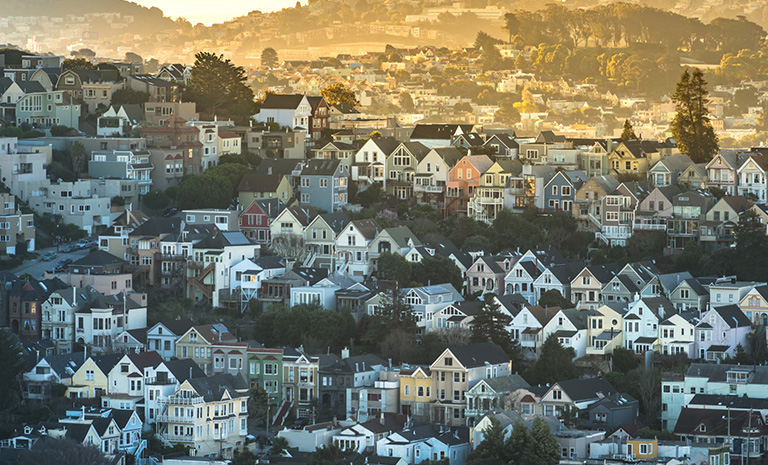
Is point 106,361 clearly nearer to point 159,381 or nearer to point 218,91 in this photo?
point 159,381

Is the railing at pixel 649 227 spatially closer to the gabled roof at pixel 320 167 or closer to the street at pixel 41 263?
the gabled roof at pixel 320 167

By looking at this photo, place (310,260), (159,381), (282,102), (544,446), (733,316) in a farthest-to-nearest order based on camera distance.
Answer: (282,102), (310,260), (733,316), (159,381), (544,446)

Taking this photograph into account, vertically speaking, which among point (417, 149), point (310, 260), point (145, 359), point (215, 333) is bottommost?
point (145, 359)

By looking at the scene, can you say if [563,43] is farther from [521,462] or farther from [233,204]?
[521,462]

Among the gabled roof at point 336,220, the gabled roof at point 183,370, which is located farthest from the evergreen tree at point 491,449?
the gabled roof at point 336,220

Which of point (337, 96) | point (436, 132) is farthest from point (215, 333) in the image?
point (337, 96)
